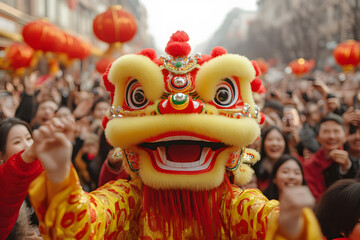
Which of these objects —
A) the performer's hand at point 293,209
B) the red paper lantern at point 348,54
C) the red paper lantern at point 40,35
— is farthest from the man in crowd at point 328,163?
the red paper lantern at point 348,54

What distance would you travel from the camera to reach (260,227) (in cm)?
155

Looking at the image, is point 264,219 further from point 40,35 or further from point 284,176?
point 40,35

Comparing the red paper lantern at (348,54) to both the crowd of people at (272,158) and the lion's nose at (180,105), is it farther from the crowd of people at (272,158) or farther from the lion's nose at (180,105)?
the lion's nose at (180,105)

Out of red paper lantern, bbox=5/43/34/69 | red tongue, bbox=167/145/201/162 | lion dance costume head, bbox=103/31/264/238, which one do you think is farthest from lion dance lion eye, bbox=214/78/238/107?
red paper lantern, bbox=5/43/34/69

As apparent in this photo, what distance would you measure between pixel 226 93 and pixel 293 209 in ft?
2.55

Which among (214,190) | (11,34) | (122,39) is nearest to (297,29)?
(11,34)

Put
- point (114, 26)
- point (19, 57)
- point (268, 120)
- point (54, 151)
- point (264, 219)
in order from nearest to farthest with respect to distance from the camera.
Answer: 1. point (54, 151)
2. point (264, 219)
3. point (268, 120)
4. point (114, 26)
5. point (19, 57)

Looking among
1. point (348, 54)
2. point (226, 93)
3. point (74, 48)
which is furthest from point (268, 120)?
point (348, 54)

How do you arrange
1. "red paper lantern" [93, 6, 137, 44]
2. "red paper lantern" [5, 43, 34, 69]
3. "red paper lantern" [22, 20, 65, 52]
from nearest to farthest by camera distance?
"red paper lantern" [93, 6, 137, 44], "red paper lantern" [22, 20, 65, 52], "red paper lantern" [5, 43, 34, 69]

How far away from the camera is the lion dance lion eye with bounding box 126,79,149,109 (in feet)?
5.72

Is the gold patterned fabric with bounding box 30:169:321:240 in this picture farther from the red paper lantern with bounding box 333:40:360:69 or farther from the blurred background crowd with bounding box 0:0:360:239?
the red paper lantern with bounding box 333:40:360:69

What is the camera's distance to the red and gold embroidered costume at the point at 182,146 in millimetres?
1589

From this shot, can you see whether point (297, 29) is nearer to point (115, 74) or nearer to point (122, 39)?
point (122, 39)

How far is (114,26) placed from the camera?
5516mm
